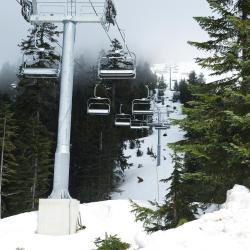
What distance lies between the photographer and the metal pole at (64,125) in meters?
17.8

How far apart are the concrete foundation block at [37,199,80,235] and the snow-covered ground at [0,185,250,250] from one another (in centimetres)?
34

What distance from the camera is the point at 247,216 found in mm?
8852

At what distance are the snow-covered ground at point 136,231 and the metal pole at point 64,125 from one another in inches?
57.6

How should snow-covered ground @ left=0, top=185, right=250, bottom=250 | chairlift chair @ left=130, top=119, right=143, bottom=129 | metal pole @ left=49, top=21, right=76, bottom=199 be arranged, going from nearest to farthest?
snow-covered ground @ left=0, top=185, right=250, bottom=250
metal pole @ left=49, top=21, right=76, bottom=199
chairlift chair @ left=130, top=119, right=143, bottom=129

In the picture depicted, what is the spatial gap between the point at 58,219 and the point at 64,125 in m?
3.08

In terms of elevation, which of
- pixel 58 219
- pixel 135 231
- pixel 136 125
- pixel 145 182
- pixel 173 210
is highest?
pixel 136 125

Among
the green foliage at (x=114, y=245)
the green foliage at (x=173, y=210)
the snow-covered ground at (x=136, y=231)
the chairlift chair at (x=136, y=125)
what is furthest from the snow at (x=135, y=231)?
the chairlift chair at (x=136, y=125)

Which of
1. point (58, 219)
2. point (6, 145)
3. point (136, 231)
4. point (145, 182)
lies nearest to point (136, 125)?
point (6, 145)

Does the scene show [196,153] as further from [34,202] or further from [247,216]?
[34,202]

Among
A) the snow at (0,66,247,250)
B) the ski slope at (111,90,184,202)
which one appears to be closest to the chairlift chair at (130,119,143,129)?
the snow at (0,66,247,250)

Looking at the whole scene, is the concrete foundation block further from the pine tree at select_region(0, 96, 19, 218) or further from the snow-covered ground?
the pine tree at select_region(0, 96, 19, 218)

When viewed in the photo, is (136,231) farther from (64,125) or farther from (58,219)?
(64,125)

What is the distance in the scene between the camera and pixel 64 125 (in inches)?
712

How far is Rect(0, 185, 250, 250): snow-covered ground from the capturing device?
8.29 metres
